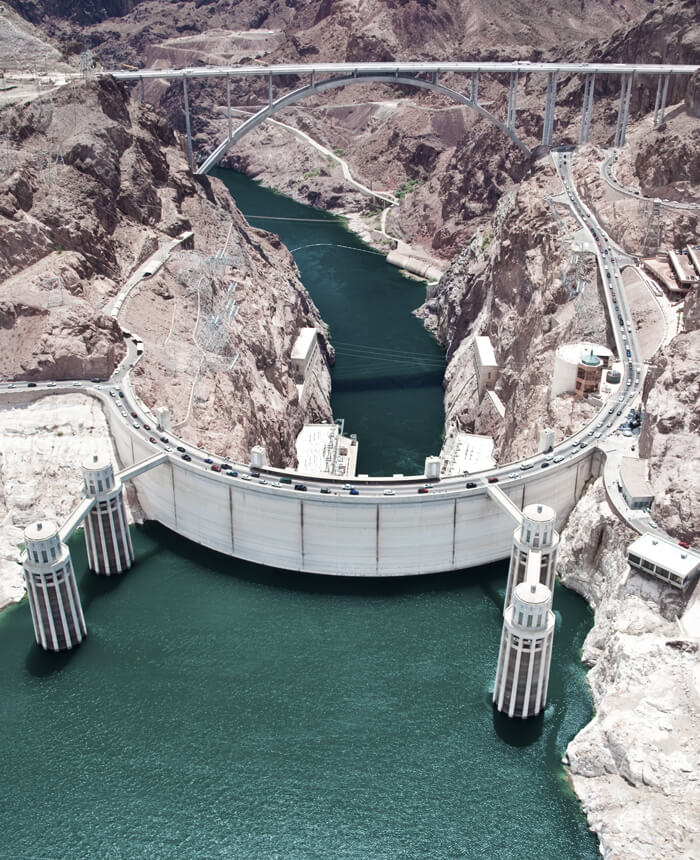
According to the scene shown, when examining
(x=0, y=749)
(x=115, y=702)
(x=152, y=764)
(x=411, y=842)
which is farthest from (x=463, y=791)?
(x=0, y=749)

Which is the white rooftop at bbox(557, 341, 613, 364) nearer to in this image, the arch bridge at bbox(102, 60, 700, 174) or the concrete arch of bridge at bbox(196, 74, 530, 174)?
the arch bridge at bbox(102, 60, 700, 174)

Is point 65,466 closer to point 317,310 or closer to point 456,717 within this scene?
point 456,717

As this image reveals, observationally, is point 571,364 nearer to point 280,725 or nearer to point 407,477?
point 407,477

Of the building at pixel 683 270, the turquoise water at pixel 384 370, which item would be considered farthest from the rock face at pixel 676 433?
the turquoise water at pixel 384 370

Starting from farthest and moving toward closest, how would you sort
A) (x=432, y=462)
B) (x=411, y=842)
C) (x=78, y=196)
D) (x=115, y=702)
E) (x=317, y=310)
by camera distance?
(x=317, y=310) < (x=78, y=196) < (x=432, y=462) < (x=115, y=702) < (x=411, y=842)

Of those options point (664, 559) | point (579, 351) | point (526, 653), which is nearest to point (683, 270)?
point (579, 351)
